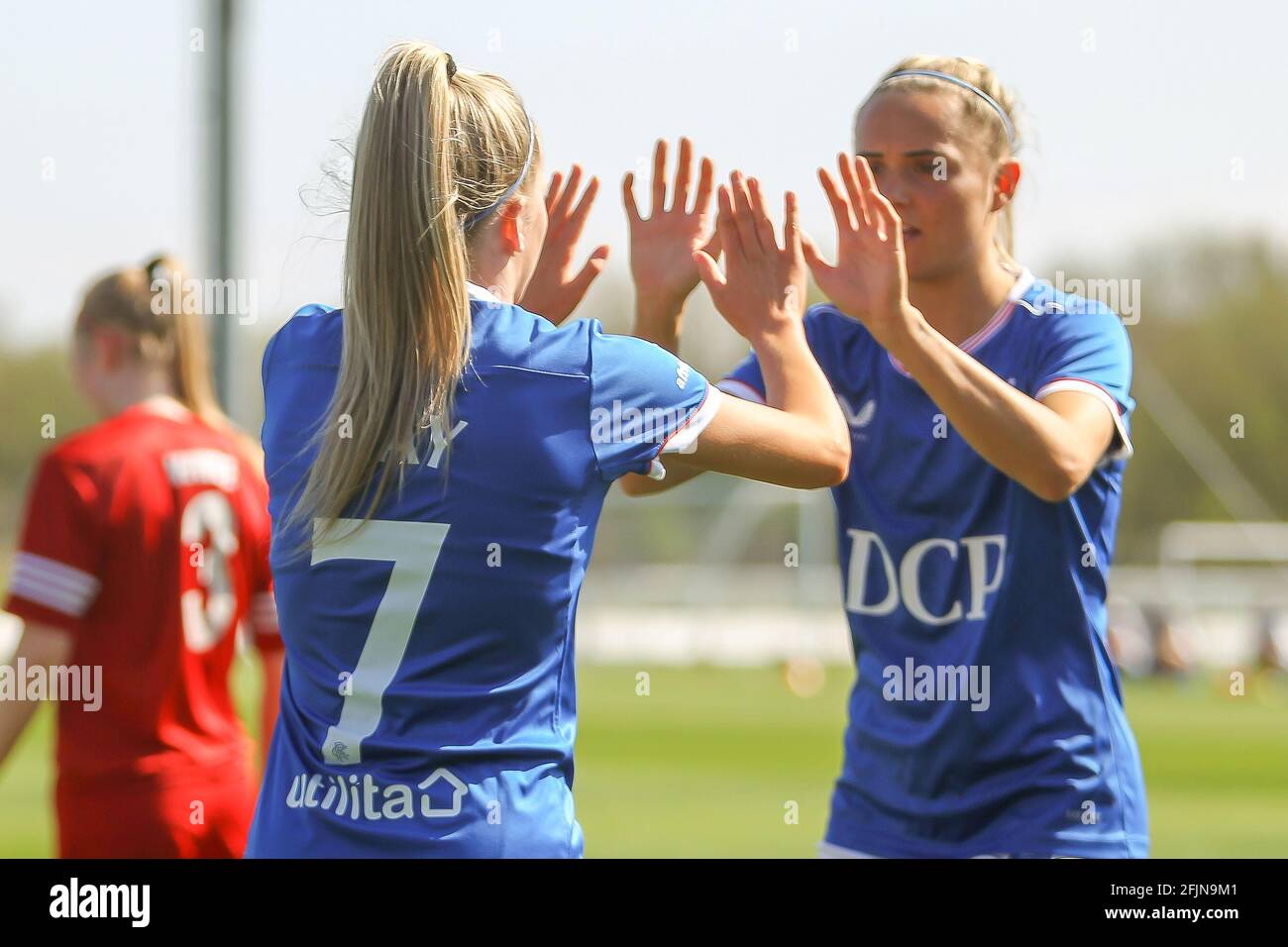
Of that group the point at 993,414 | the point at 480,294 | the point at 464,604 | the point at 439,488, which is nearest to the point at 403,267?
the point at 480,294

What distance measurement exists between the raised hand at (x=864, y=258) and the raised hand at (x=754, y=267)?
0.36ft

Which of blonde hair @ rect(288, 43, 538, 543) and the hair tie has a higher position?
the hair tie

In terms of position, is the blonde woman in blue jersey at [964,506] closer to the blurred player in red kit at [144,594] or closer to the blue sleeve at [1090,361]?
the blue sleeve at [1090,361]

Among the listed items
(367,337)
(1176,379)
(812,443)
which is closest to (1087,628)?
(812,443)

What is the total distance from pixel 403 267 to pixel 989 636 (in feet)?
4.87

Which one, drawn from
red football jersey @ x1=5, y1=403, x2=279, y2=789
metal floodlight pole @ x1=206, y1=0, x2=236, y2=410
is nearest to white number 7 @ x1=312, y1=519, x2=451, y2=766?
red football jersey @ x1=5, y1=403, x2=279, y2=789

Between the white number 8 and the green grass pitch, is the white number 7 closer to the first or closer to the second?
the white number 8

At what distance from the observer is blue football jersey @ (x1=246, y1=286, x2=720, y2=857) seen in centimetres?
241

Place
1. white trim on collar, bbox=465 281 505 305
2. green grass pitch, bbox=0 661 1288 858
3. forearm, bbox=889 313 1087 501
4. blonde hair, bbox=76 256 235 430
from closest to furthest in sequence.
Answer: white trim on collar, bbox=465 281 505 305
forearm, bbox=889 313 1087 501
blonde hair, bbox=76 256 235 430
green grass pitch, bbox=0 661 1288 858

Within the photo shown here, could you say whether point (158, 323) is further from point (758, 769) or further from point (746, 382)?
point (758, 769)

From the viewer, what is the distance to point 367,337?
8.05 feet

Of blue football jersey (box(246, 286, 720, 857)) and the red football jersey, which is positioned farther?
the red football jersey
